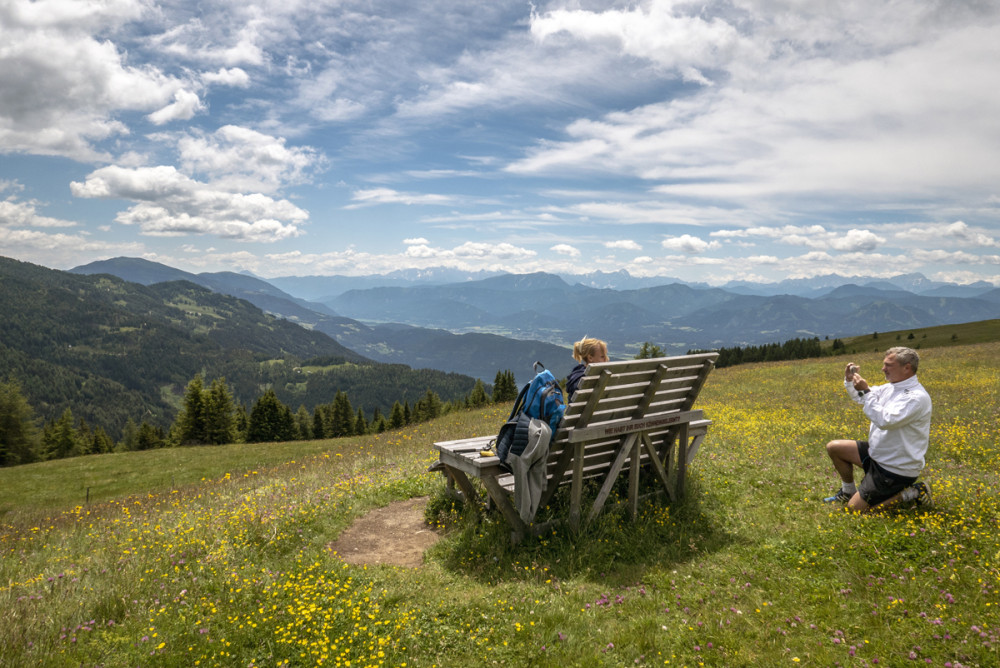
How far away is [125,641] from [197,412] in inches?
2245

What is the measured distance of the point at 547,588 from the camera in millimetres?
5590

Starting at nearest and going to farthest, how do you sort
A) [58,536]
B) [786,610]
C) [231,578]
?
[786,610]
[231,578]
[58,536]

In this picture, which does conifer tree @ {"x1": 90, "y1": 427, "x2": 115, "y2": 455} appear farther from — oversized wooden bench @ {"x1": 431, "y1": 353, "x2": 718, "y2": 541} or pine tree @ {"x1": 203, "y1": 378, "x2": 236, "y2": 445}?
oversized wooden bench @ {"x1": 431, "y1": 353, "x2": 718, "y2": 541}

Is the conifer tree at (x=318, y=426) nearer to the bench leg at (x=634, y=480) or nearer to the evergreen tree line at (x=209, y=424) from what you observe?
the evergreen tree line at (x=209, y=424)

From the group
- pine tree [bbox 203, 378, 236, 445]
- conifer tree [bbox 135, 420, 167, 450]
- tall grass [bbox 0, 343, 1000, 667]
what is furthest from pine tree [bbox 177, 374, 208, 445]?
tall grass [bbox 0, 343, 1000, 667]

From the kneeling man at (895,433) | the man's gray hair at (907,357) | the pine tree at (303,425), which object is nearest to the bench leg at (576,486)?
the kneeling man at (895,433)

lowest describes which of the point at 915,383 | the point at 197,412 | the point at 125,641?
the point at 197,412

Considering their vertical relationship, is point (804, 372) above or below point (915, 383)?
below

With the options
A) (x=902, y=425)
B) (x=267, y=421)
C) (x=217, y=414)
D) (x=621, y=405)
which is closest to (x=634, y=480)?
(x=621, y=405)

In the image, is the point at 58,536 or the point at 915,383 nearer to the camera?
the point at 915,383

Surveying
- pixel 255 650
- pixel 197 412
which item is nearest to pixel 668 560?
pixel 255 650

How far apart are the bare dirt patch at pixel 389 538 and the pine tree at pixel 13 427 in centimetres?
6342

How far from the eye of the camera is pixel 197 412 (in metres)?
53.3

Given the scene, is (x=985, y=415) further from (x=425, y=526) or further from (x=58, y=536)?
(x=58, y=536)
